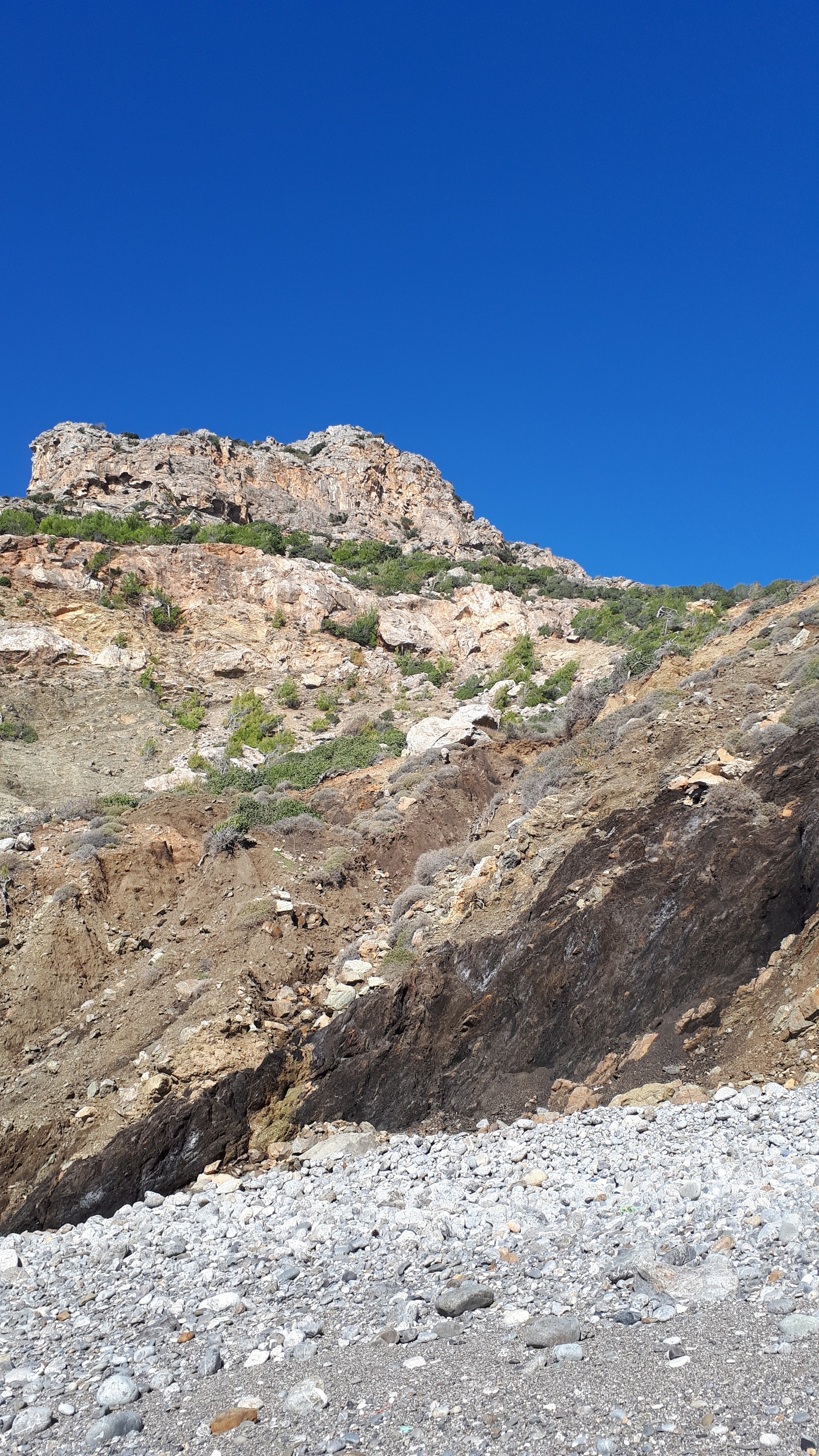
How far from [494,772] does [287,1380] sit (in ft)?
44.8

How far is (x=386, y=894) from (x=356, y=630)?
18.3 meters

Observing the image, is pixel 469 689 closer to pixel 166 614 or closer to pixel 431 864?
pixel 166 614

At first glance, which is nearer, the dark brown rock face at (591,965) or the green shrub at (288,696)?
the dark brown rock face at (591,965)

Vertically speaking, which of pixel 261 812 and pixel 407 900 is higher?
pixel 261 812

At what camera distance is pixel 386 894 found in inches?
529

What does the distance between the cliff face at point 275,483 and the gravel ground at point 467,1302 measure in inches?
1355

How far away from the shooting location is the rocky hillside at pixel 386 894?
783cm

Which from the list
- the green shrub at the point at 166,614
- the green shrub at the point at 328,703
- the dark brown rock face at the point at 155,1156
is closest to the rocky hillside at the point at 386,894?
the dark brown rock face at the point at 155,1156

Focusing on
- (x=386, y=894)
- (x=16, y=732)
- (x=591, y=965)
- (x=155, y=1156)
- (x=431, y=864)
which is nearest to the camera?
(x=155, y=1156)

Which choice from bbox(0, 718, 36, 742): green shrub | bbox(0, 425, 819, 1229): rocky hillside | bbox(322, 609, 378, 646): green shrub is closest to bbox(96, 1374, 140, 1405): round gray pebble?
bbox(0, 425, 819, 1229): rocky hillside

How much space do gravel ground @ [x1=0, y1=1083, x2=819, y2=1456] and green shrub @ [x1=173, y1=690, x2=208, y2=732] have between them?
18772 millimetres

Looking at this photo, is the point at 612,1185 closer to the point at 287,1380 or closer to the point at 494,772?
the point at 287,1380

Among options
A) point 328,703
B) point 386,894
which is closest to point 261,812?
point 386,894

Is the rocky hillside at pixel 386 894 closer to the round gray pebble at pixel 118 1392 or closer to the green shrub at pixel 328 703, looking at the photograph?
the green shrub at pixel 328 703
